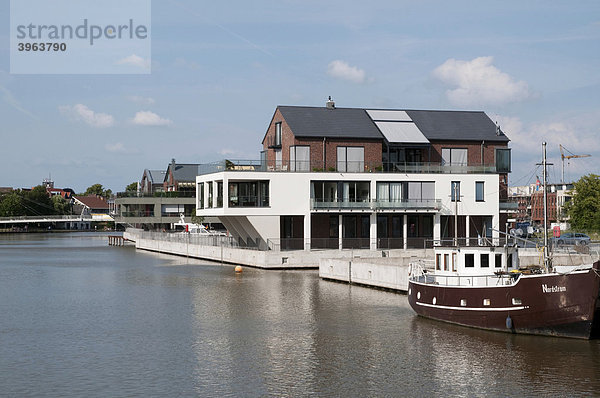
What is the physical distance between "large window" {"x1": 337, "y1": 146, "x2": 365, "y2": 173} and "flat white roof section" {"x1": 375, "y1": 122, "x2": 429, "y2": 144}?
348cm

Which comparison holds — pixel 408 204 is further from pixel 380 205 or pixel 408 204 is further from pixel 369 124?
pixel 369 124

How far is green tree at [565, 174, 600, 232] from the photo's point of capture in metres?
117

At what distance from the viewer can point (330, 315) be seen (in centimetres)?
4016

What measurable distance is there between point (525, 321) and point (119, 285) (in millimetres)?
35192

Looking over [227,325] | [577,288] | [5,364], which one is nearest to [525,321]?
[577,288]

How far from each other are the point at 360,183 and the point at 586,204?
6001cm

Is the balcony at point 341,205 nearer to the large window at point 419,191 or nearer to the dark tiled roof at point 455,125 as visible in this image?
the large window at point 419,191

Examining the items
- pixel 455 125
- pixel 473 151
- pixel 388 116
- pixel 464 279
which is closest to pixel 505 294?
pixel 464 279

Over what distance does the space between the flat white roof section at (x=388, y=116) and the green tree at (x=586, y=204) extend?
158 feet

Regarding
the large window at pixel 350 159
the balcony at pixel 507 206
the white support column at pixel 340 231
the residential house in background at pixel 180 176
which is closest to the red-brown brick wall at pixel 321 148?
the large window at pixel 350 159

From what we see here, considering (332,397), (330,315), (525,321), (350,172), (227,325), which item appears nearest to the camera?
(332,397)

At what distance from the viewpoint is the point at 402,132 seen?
78.3 m

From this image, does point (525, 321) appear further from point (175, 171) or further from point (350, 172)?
point (175, 171)

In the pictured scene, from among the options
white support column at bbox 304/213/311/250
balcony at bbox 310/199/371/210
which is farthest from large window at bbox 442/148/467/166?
white support column at bbox 304/213/311/250
